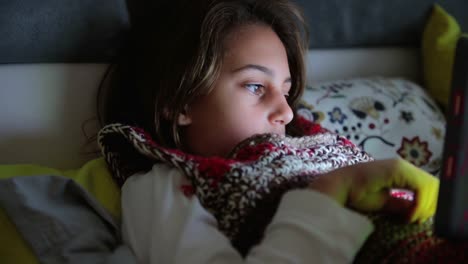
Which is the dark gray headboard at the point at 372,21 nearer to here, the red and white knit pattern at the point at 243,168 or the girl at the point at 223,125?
the girl at the point at 223,125

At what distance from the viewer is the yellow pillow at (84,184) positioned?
83cm

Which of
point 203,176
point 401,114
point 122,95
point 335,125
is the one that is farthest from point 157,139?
point 401,114

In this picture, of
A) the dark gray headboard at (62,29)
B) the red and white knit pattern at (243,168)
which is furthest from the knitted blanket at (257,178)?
the dark gray headboard at (62,29)

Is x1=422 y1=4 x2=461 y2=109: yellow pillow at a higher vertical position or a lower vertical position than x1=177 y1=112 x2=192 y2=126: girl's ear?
lower

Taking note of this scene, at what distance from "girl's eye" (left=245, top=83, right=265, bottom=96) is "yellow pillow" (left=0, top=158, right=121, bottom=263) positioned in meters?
0.33

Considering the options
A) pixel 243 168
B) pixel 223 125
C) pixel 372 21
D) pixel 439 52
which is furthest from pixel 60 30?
pixel 439 52

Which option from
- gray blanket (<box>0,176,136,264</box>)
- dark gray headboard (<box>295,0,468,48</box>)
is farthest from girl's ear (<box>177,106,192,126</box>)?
dark gray headboard (<box>295,0,468,48</box>)

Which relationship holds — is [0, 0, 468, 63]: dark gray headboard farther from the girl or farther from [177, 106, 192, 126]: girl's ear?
[177, 106, 192, 126]: girl's ear

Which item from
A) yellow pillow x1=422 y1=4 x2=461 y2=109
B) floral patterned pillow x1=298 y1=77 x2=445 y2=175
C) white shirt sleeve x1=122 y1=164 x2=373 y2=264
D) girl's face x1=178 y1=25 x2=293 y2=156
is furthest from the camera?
yellow pillow x1=422 y1=4 x2=461 y2=109

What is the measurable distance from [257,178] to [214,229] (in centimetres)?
11

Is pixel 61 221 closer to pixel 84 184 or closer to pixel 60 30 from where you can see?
pixel 84 184

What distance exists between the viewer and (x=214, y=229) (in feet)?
2.57

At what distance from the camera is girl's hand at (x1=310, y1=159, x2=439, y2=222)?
718 millimetres

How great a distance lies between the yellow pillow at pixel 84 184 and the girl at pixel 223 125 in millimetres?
61
